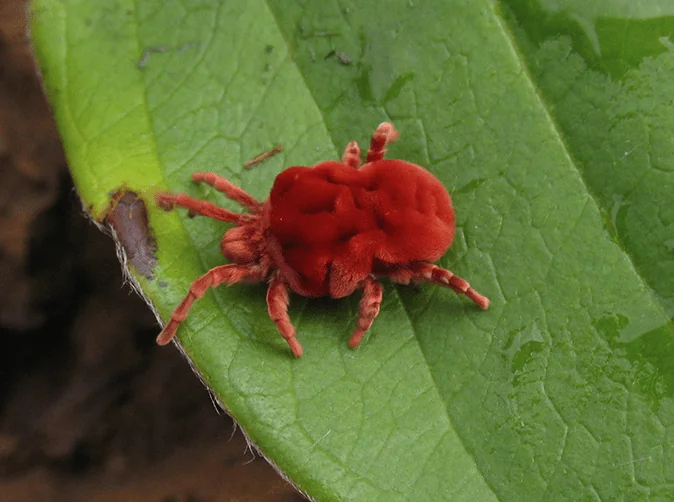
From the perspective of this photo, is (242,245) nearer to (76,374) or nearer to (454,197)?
(454,197)

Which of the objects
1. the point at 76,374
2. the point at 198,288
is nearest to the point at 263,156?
the point at 198,288

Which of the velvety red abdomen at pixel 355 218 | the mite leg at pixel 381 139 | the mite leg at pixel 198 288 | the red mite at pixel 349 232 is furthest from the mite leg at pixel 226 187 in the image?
the mite leg at pixel 381 139

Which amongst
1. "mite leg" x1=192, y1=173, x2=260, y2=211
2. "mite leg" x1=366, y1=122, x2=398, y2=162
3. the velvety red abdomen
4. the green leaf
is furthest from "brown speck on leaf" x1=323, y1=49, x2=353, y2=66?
"mite leg" x1=192, y1=173, x2=260, y2=211

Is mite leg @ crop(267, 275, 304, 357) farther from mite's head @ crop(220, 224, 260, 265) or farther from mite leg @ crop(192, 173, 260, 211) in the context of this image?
mite leg @ crop(192, 173, 260, 211)

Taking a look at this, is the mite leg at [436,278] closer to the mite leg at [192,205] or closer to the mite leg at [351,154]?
the mite leg at [351,154]

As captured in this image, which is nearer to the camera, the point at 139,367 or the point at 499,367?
the point at 499,367

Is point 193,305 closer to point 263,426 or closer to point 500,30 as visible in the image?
point 263,426

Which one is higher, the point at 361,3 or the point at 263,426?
the point at 361,3

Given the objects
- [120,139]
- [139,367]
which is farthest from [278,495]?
[120,139]
